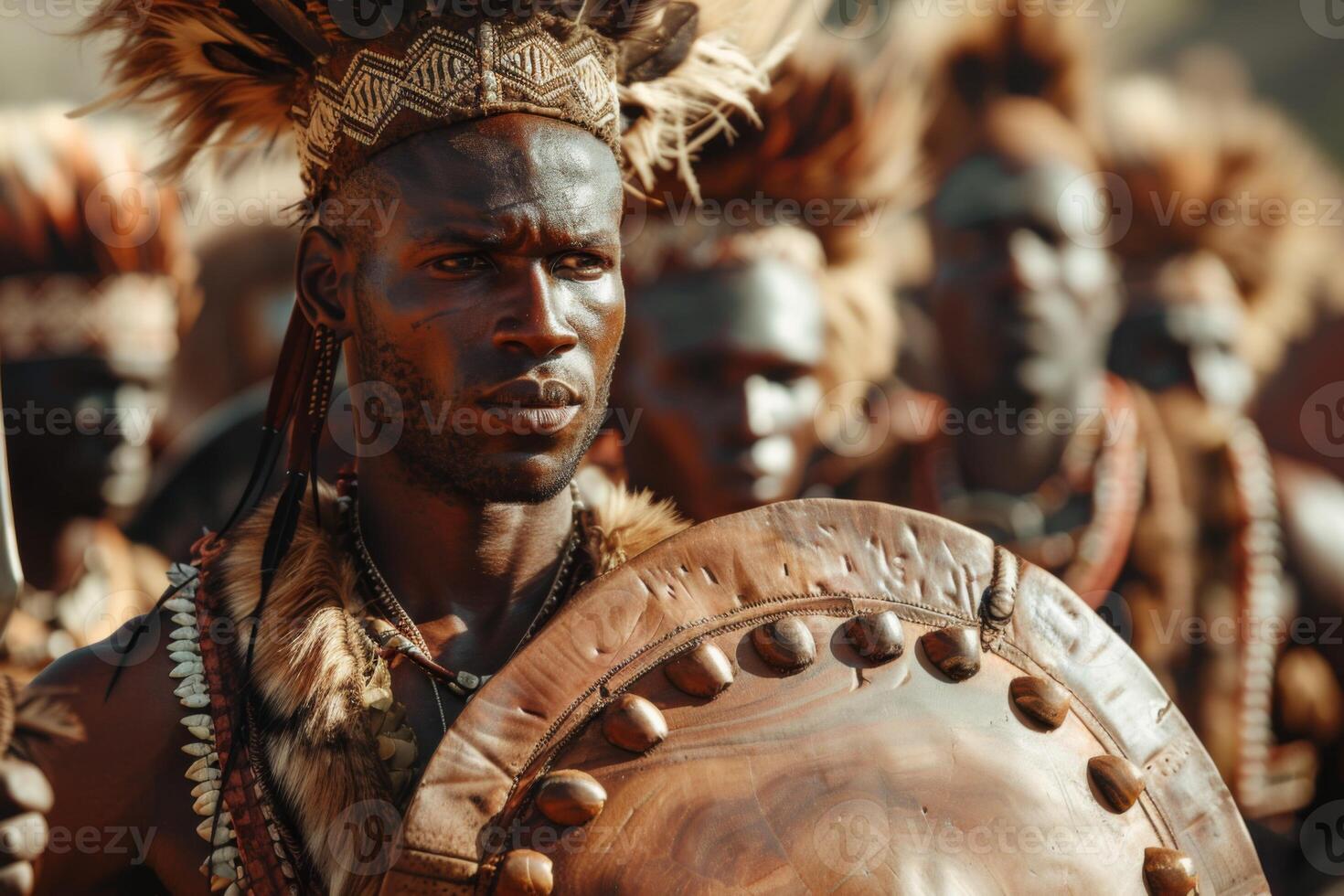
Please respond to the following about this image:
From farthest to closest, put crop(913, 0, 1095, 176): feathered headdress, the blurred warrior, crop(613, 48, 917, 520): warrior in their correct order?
crop(913, 0, 1095, 176): feathered headdress → the blurred warrior → crop(613, 48, 917, 520): warrior

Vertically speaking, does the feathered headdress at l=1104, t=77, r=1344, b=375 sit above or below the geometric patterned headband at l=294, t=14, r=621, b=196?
below

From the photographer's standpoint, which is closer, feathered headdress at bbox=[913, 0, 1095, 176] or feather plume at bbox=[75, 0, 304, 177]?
feather plume at bbox=[75, 0, 304, 177]

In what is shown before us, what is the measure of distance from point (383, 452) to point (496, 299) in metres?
0.36

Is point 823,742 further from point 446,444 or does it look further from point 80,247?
point 80,247

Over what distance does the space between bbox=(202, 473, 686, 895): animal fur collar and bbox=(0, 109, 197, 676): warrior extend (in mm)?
2957

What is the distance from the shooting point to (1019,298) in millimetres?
5699

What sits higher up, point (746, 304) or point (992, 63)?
point (992, 63)

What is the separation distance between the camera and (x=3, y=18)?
5570 mm

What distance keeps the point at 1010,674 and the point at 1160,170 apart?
4.67 metres

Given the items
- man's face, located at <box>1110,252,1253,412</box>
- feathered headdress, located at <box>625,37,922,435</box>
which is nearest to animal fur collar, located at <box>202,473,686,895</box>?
feathered headdress, located at <box>625,37,922,435</box>

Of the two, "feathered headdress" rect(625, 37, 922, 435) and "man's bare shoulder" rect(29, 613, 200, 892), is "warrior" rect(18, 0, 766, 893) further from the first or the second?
"feathered headdress" rect(625, 37, 922, 435)

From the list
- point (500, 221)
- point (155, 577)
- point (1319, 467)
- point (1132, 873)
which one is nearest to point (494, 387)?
point (500, 221)

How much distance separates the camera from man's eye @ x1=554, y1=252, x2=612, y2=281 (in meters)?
2.18

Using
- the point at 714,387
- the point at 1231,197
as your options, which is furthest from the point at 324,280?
the point at 1231,197
